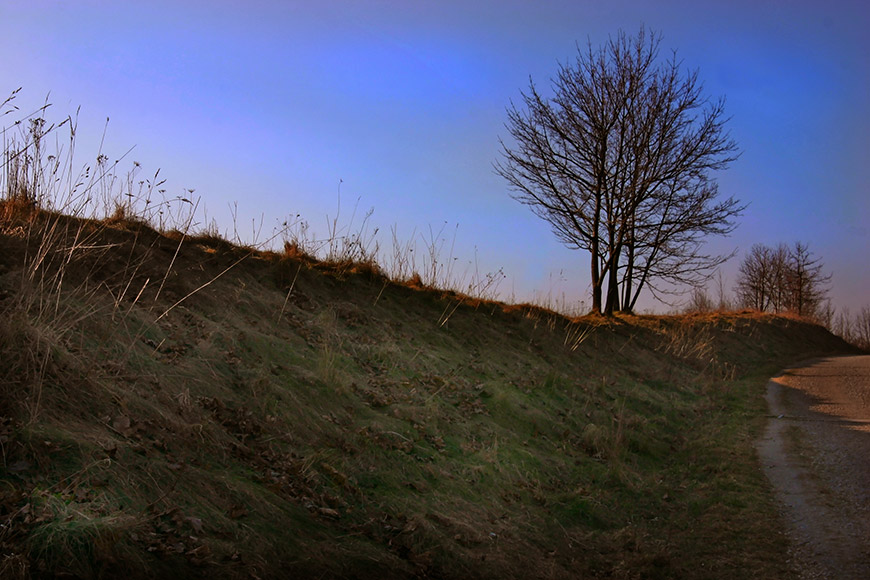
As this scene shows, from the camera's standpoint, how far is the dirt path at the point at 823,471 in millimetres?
5098

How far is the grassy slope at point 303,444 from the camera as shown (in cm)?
381

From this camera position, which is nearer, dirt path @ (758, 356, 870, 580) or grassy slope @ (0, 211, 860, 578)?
grassy slope @ (0, 211, 860, 578)

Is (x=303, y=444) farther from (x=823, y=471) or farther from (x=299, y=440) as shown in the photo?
(x=823, y=471)

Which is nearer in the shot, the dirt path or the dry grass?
the dry grass

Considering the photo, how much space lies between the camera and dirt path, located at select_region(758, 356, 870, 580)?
5.10 m

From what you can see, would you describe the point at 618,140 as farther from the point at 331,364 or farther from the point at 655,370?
the point at 331,364

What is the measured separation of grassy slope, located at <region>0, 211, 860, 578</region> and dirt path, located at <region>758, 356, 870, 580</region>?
0.29 m

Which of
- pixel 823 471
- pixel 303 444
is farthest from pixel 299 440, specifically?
pixel 823 471

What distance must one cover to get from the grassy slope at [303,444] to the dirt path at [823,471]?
0.94ft

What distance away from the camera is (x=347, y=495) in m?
5.04

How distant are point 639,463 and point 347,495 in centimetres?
466

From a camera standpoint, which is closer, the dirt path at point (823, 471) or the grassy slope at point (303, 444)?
the grassy slope at point (303, 444)

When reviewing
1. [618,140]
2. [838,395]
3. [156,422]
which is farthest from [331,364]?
[618,140]

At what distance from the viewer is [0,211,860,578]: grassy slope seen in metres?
3.81
